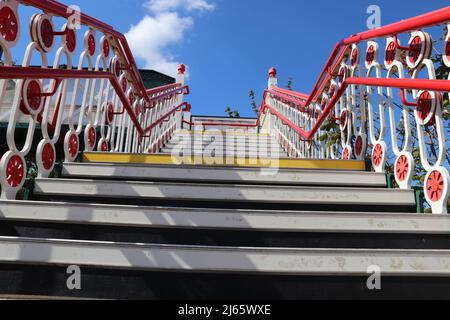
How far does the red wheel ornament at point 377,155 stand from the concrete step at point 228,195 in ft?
1.48

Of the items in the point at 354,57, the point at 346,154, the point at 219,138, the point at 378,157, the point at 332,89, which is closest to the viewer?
the point at 378,157

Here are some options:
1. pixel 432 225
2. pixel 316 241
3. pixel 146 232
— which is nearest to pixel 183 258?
pixel 146 232

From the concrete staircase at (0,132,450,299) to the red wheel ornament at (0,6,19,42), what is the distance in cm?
81

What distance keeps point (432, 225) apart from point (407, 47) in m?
1.13

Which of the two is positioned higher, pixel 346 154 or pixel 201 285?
pixel 346 154

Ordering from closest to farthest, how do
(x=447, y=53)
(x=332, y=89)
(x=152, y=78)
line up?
(x=447, y=53) → (x=332, y=89) → (x=152, y=78)

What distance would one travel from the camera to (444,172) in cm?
181

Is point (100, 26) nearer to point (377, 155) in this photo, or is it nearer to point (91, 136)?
point (91, 136)

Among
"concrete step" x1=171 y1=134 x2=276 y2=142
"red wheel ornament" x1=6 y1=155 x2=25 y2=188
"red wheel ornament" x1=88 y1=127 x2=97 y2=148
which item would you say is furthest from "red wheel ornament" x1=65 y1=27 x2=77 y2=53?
"concrete step" x1=171 y1=134 x2=276 y2=142

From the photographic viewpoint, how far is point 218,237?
1660mm

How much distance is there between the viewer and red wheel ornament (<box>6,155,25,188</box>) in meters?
1.77

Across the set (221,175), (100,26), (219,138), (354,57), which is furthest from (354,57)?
(219,138)

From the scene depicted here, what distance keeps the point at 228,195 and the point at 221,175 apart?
0.31m
